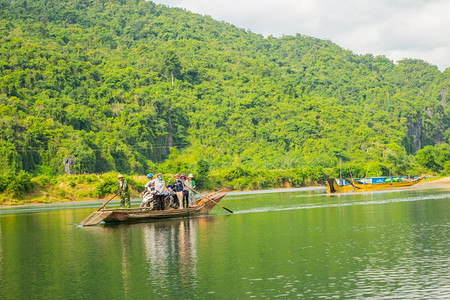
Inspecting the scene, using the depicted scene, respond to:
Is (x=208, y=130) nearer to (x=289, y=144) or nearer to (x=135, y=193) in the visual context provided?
(x=289, y=144)

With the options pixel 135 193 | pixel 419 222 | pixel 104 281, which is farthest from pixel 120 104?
pixel 104 281

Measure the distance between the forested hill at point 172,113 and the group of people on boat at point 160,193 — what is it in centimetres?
5010

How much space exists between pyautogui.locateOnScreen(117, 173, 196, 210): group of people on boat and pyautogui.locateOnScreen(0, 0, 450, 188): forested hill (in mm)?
50103

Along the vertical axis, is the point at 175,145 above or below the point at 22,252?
above

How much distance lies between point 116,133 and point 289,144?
39175 mm

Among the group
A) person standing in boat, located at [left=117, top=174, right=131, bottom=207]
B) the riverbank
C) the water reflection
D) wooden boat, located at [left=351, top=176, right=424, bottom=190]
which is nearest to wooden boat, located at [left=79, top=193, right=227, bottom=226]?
the water reflection

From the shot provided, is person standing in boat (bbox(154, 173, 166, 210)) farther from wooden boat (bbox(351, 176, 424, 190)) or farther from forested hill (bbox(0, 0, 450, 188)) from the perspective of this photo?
forested hill (bbox(0, 0, 450, 188))

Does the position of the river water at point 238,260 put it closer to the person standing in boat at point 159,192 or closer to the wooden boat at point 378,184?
the person standing in boat at point 159,192

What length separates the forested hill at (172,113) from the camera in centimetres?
9519

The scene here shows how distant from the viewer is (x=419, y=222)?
1056 inches

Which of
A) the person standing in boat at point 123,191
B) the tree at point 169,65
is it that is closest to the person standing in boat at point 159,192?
the person standing in boat at point 123,191

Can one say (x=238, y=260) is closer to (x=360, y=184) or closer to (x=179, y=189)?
(x=179, y=189)

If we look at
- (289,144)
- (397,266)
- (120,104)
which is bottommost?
(397,266)

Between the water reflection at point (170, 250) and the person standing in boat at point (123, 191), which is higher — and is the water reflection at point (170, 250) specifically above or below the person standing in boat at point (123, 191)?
below
